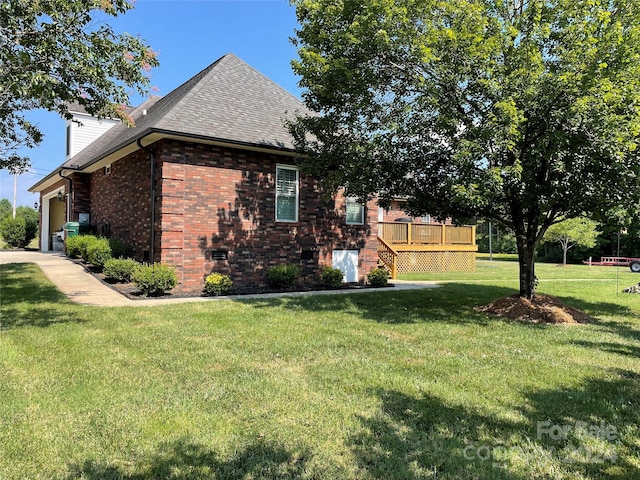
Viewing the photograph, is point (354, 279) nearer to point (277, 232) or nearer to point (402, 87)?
point (277, 232)

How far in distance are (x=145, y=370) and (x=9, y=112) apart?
797 centimetres

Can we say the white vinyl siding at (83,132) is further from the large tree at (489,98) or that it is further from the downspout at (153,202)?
the large tree at (489,98)

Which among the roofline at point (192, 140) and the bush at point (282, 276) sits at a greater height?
the roofline at point (192, 140)

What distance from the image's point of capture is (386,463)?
286 centimetres

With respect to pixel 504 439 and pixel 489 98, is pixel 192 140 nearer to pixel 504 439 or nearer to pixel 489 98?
pixel 489 98

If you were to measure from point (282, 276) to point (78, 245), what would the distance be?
311 inches

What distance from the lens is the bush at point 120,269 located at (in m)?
10.6

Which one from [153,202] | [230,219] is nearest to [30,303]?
[153,202]

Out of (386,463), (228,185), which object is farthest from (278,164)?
(386,463)

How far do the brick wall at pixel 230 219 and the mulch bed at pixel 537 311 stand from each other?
539 centimetres

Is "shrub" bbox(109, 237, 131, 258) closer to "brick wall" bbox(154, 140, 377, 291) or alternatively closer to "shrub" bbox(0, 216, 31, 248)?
"brick wall" bbox(154, 140, 377, 291)

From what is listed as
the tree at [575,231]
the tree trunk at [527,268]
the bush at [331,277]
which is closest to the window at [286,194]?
the bush at [331,277]

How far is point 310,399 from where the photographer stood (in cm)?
393

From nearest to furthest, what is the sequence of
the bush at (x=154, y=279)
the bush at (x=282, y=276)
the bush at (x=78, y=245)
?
the bush at (x=154, y=279) → the bush at (x=282, y=276) → the bush at (x=78, y=245)
